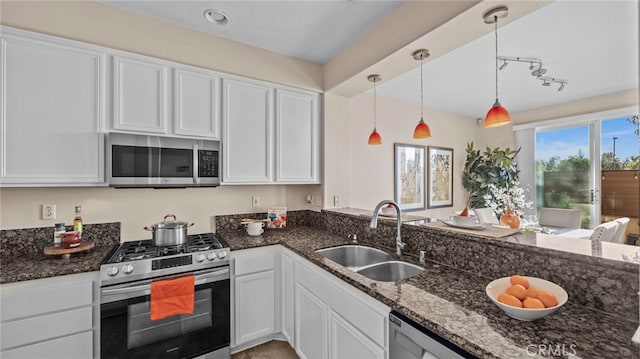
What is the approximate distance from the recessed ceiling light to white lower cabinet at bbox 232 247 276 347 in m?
1.80

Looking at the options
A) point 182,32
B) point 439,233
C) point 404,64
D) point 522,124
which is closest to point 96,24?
point 182,32

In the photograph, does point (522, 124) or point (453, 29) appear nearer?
point (453, 29)

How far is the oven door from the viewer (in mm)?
1610

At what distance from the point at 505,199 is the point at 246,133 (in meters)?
3.57

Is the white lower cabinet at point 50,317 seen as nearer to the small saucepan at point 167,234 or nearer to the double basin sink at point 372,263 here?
the small saucepan at point 167,234

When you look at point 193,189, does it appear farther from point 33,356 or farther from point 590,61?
point 590,61

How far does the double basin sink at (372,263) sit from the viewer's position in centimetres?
170

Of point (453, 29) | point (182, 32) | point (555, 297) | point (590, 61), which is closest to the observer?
point (555, 297)

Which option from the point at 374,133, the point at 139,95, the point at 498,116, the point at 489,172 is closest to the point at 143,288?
the point at 139,95

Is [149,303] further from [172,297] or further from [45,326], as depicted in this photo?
[45,326]

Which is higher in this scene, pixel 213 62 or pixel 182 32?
pixel 182 32

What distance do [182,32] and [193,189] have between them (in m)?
1.31

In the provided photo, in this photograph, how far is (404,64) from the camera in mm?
2176

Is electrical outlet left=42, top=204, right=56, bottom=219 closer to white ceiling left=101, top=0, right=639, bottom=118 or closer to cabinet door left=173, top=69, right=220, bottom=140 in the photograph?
cabinet door left=173, top=69, right=220, bottom=140
